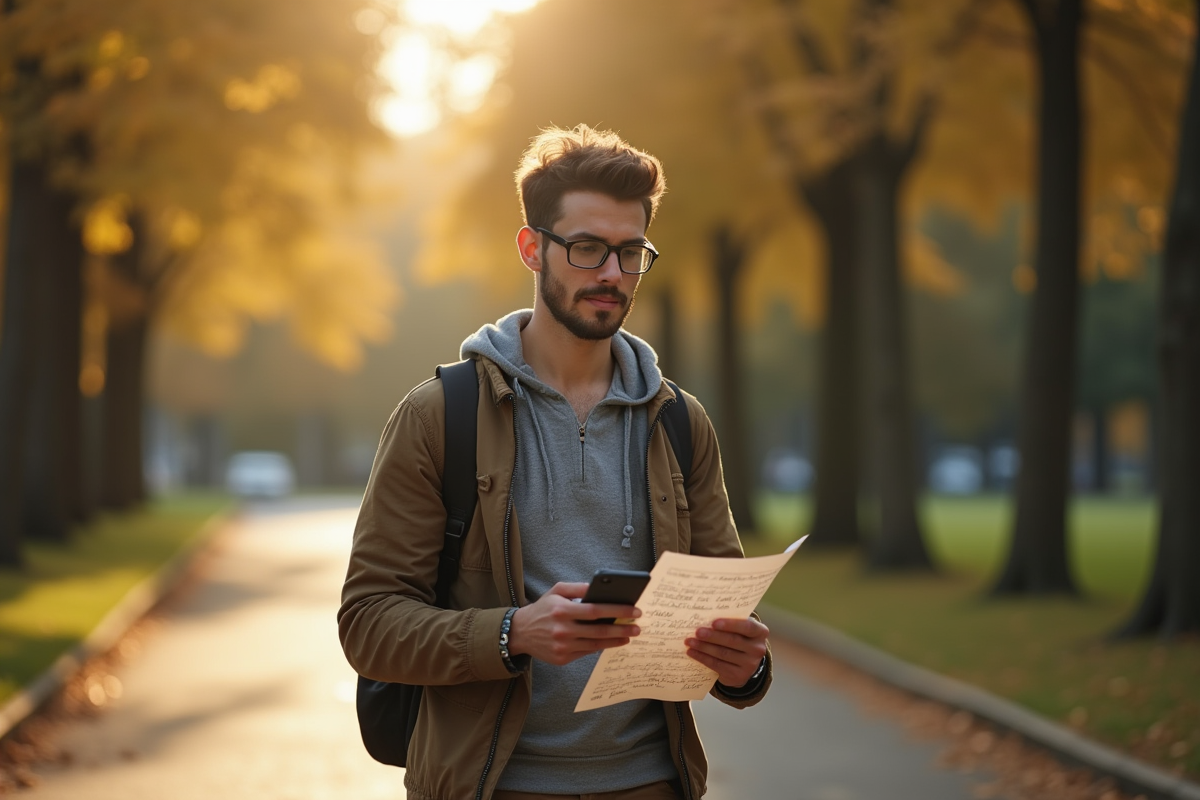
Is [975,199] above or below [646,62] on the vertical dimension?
below

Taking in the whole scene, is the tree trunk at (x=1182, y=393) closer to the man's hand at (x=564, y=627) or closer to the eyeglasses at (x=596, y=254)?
the eyeglasses at (x=596, y=254)

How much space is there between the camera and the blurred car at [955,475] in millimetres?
70275

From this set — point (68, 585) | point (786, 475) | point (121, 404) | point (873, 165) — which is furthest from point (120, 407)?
point (786, 475)

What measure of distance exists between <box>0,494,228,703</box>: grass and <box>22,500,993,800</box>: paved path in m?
0.62

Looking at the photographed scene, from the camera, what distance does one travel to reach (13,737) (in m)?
8.55

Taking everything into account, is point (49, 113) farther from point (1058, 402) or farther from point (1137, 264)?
point (1137, 264)

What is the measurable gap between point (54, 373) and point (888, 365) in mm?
11623

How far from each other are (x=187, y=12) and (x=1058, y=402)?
9239mm

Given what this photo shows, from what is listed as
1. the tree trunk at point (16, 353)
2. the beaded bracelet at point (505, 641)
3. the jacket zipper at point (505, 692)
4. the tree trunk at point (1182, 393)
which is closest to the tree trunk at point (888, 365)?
the tree trunk at point (1182, 393)

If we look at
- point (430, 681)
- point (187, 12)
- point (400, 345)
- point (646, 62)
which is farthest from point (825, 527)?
point (400, 345)

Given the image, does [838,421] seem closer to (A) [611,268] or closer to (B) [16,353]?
(B) [16,353]

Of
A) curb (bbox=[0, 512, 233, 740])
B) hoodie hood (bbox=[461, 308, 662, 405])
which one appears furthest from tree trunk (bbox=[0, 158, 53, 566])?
hoodie hood (bbox=[461, 308, 662, 405])

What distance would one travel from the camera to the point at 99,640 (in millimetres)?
12336

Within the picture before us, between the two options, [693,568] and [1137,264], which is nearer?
[693,568]
